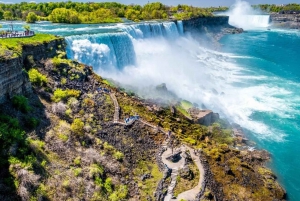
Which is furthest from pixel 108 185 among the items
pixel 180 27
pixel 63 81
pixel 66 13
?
pixel 180 27

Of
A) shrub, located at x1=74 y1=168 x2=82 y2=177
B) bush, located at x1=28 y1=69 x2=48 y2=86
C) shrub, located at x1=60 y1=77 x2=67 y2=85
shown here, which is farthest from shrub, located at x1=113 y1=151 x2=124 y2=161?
shrub, located at x1=60 y1=77 x2=67 y2=85

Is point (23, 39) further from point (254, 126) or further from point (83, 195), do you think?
point (254, 126)

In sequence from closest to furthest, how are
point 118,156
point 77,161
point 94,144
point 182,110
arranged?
point 77,161 → point 118,156 → point 94,144 → point 182,110

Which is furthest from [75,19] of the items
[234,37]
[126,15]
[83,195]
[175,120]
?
[234,37]

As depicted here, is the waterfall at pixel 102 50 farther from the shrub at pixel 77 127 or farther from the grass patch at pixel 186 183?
the grass patch at pixel 186 183

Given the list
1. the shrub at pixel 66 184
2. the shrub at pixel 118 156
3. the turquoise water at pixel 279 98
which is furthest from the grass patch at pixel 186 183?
the turquoise water at pixel 279 98

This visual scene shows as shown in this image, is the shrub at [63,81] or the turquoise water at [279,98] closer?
the shrub at [63,81]

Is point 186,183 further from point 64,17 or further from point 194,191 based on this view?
point 64,17
